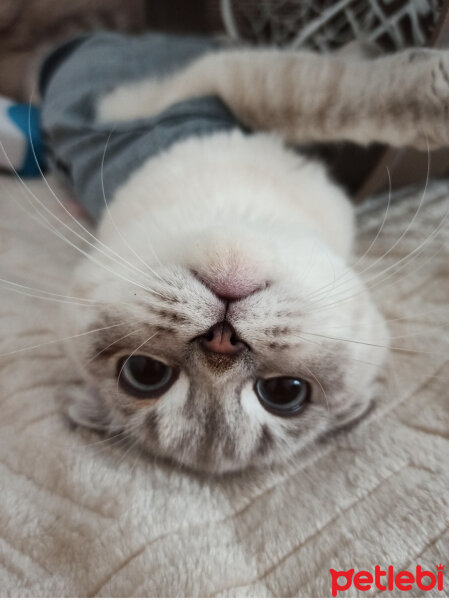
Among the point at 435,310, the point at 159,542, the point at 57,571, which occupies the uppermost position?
the point at 435,310

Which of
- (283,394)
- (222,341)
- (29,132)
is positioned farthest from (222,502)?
(29,132)

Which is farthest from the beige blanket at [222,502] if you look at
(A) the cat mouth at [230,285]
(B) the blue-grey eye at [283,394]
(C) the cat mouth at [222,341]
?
(A) the cat mouth at [230,285]

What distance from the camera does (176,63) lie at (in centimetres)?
152

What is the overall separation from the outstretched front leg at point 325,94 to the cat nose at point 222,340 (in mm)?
613

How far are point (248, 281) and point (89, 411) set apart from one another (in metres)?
0.50

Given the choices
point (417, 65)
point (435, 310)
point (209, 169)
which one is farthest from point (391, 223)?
point (209, 169)

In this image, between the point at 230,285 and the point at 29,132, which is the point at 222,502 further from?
the point at 29,132

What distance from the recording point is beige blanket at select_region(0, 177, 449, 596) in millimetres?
812

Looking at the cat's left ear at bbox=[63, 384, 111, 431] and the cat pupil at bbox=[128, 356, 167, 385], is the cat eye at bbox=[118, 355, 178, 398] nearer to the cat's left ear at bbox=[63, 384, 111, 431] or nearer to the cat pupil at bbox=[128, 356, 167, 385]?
the cat pupil at bbox=[128, 356, 167, 385]

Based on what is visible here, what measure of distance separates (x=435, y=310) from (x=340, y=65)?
0.62 metres

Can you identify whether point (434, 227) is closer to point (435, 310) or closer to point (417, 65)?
point (435, 310)

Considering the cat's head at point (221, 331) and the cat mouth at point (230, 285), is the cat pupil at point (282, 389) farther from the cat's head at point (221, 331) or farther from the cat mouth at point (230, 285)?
the cat mouth at point (230, 285)

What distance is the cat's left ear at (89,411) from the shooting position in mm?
1017

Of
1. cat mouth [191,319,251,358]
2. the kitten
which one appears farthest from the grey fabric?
cat mouth [191,319,251,358]
